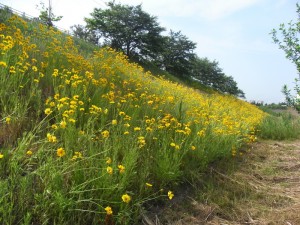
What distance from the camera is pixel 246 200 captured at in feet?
10.5

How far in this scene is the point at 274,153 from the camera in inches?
221

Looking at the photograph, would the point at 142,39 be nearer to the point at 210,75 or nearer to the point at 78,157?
the point at 210,75

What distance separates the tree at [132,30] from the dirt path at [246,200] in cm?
2087

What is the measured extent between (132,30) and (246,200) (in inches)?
882

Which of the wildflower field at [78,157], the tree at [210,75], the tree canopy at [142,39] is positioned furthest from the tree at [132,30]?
the wildflower field at [78,157]

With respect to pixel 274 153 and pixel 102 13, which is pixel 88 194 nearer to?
pixel 274 153

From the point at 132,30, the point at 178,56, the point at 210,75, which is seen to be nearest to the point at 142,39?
the point at 132,30

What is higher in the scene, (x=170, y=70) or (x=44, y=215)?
(x=170, y=70)

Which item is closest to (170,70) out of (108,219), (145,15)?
(145,15)

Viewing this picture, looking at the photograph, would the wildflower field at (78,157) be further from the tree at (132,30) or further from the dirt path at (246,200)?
the tree at (132,30)

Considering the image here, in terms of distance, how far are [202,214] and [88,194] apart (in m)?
1.19

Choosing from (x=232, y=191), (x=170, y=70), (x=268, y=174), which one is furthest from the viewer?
(x=170, y=70)

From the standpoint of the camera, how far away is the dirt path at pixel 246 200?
2.76m

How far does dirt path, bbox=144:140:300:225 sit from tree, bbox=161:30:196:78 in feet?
79.6
